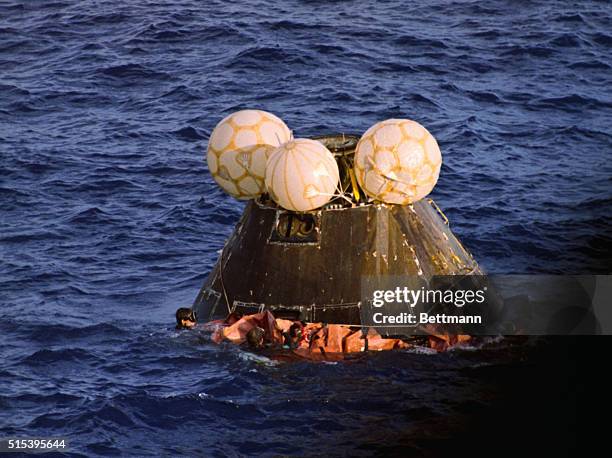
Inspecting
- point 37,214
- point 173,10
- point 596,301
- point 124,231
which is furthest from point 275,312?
point 173,10

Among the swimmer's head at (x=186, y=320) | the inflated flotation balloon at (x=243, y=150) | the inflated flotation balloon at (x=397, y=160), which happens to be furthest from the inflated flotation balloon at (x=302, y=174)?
the swimmer's head at (x=186, y=320)

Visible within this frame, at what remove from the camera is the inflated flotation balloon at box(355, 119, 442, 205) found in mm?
24297

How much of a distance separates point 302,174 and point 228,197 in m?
12.9

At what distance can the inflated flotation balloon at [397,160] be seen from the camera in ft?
79.7

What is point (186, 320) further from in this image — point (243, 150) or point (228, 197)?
point (228, 197)

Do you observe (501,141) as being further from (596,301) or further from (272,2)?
(272,2)

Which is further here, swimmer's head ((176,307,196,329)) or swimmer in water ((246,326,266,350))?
swimmer's head ((176,307,196,329))

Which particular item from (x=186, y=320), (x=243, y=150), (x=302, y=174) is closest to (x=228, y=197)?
(x=186, y=320)

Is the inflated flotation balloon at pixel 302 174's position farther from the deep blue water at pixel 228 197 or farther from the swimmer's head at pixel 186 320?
the swimmer's head at pixel 186 320

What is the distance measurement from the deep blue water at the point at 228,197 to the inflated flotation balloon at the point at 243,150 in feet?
11.2

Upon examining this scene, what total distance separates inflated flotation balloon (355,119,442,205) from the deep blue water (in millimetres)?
3382

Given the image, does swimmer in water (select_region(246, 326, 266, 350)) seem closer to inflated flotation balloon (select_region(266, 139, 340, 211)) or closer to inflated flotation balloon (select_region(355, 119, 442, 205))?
inflated flotation balloon (select_region(266, 139, 340, 211))

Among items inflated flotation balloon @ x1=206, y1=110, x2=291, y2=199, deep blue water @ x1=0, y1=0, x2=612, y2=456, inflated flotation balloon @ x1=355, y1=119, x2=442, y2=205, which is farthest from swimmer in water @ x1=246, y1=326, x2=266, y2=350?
inflated flotation balloon @ x1=355, y1=119, x2=442, y2=205

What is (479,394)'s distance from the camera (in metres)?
24.1
